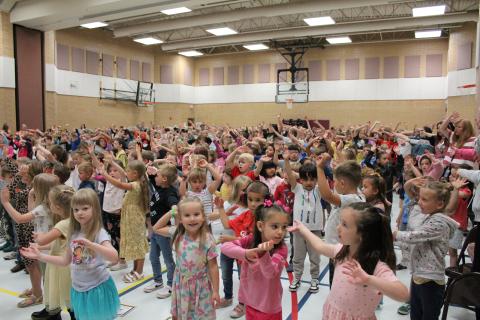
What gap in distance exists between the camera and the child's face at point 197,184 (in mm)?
4430

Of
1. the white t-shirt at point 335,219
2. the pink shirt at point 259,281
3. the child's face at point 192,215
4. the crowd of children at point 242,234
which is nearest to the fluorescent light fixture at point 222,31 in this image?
the crowd of children at point 242,234

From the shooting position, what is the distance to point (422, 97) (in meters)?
20.6

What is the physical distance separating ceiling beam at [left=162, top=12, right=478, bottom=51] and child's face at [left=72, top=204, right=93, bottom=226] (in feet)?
55.5

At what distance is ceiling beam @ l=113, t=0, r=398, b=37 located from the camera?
14109 millimetres

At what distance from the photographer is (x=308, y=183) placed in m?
4.46

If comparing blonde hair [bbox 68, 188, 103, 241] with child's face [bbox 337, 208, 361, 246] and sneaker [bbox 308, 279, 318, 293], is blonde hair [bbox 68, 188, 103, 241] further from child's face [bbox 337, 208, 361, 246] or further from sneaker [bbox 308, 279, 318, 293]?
sneaker [bbox 308, 279, 318, 293]

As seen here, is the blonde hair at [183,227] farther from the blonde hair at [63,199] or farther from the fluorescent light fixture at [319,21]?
the fluorescent light fixture at [319,21]

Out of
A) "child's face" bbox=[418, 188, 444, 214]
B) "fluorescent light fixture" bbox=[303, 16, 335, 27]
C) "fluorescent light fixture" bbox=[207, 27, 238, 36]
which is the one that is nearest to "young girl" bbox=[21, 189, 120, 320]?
"child's face" bbox=[418, 188, 444, 214]

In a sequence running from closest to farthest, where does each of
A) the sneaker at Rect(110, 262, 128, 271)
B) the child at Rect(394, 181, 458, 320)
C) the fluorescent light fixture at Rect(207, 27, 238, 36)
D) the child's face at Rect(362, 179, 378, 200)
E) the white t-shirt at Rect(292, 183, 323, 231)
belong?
the child at Rect(394, 181, 458, 320) < the child's face at Rect(362, 179, 378, 200) < the white t-shirt at Rect(292, 183, 323, 231) < the sneaker at Rect(110, 262, 128, 271) < the fluorescent light fixture at Rect(207, 27, 238, 36)

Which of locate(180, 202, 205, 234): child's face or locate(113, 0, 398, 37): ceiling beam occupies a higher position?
locate(113, 0, 398, 37): ceiling beam

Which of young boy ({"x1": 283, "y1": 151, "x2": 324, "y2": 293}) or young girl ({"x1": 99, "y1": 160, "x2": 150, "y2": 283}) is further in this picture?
young girl ({"x1": 99, "y1": 160, "x2": 150, "y2": 283})

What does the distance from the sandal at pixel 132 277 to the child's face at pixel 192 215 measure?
231 cm

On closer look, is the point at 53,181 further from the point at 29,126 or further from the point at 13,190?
the point at 29,126

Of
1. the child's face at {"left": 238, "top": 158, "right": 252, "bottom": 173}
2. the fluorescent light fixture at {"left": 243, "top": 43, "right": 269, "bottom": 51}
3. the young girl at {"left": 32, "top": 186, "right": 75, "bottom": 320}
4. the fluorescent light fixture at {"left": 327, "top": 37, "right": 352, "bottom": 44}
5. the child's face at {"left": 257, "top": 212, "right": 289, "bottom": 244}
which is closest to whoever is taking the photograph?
the child's face at {"left": 257, "top": 212, "right": 289, "bottom": 244}
